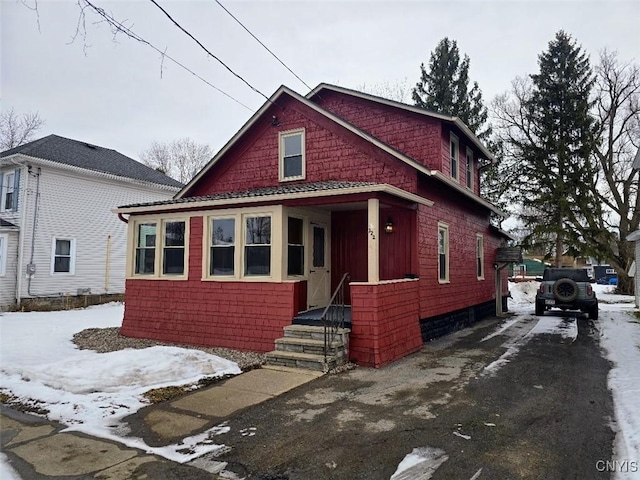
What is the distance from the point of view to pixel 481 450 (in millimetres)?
3857

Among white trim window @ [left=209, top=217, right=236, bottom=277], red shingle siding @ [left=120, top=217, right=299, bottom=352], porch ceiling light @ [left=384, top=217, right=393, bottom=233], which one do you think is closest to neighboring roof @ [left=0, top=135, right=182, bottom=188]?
red shingle siding @ [left=120, top=217, right=299, bottom=352]

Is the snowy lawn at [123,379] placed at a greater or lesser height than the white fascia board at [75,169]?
lesser

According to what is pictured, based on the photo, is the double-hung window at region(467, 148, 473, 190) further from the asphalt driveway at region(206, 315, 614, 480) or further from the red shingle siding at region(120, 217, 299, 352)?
the red shingle siding at region(120, 217, 299, 352)

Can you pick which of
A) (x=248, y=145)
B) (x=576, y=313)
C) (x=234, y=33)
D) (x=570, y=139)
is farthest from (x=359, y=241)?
(x=570, y=139)

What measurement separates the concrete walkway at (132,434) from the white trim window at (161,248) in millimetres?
4387

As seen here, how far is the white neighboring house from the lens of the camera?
50.3 feet

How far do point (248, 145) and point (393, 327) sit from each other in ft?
22.2

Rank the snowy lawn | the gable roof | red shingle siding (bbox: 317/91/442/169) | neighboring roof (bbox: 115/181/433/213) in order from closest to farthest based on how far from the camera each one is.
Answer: the snowy lawn, neighboring roof (bbox: 115/181/433/213), the gable roof, red shingle siding (bbox: 317/91/442/169)

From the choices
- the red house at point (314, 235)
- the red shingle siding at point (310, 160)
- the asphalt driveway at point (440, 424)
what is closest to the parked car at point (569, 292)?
the red house at point (314, 235)

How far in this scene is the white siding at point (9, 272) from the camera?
49.1 feet

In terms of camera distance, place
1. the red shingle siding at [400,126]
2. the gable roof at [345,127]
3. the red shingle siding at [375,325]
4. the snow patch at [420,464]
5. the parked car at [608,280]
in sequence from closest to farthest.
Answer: the snow patch at [420,464]
the red shingle siding at [375,325]
the gable roof at [345,127]
the red shingle siding at [400,126]
the parked car at [608,280]

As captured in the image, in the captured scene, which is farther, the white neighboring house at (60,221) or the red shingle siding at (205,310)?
the white neighboring house at (60,221)

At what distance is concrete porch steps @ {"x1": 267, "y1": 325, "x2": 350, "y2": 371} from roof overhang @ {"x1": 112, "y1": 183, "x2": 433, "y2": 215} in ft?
8.13

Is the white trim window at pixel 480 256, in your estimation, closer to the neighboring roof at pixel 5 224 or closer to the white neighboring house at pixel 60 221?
the white neighboring house at pixel 60 221
